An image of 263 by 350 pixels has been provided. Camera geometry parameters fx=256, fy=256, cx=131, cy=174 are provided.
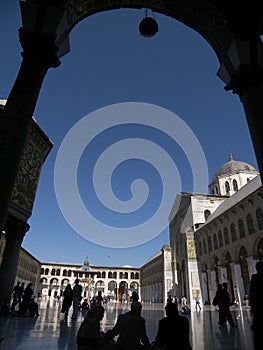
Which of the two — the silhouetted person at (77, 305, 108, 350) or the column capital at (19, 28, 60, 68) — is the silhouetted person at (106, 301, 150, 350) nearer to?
the silhouetted person at (77, 305, 108, 350)

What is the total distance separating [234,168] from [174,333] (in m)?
44.0

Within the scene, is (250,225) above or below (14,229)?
above

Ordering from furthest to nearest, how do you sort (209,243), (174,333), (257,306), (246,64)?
(209,243) < (246,64) < (257,306) < (174,333)

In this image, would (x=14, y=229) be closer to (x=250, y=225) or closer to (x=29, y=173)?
(x=29, y=173)

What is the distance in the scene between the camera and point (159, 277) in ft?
168

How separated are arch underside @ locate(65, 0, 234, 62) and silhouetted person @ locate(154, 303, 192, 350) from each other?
6071 millimetres

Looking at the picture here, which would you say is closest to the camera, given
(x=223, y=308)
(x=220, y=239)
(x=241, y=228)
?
(x=223, y=308)

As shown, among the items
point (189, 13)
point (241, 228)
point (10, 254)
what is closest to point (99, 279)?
point (241, 228)

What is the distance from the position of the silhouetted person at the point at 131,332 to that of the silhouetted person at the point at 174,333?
329mm

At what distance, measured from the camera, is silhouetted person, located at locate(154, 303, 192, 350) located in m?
2.71

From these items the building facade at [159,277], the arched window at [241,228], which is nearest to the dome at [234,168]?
Result: the building facade at [159,277]

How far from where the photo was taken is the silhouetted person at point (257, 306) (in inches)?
138

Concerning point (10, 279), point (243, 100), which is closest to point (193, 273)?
point (10, 279)

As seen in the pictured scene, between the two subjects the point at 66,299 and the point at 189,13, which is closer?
the point at 189,13
